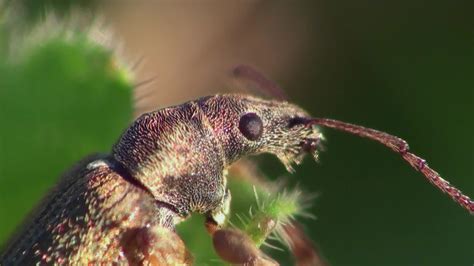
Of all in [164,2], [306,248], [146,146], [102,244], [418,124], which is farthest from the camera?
[164,2]

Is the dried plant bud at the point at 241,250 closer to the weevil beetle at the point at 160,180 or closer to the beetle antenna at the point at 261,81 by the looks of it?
the weevil beetle at the point at 160,180

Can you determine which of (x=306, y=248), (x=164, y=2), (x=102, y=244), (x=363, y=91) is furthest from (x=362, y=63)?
(x=102, y=244)

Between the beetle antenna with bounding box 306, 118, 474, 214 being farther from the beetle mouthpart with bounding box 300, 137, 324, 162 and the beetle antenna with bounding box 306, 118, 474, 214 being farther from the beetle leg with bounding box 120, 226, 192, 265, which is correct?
the beetle leg with bounding box 120, 226, 192, 265

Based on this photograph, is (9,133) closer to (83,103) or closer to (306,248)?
(83,103)

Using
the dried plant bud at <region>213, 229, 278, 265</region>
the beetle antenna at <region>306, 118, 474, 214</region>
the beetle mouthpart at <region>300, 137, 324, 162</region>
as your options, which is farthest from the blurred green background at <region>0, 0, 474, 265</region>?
the beetle antenna at <region>306, 118, 474, 214</region>

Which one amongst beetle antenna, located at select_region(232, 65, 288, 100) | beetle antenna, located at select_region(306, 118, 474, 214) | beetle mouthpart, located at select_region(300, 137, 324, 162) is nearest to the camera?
beetle antenna, located at select_region(306, 118, 474, 214)

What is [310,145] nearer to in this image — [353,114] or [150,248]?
[150,248]
